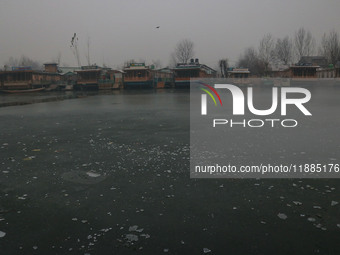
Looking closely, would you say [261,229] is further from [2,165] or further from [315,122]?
[315,122]

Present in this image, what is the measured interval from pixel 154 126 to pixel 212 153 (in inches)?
147

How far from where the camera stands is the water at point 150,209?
2453 millimetres

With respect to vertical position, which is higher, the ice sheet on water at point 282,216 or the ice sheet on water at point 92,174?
the ice sheet on water at point 92,174

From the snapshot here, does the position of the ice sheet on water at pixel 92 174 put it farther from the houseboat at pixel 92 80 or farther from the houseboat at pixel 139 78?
the houseboat at pixel 92 80

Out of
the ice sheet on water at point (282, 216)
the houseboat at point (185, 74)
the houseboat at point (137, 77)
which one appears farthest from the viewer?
the houseboat at point (137, 77)

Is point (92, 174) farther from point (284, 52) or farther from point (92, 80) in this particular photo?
point (284, 52)

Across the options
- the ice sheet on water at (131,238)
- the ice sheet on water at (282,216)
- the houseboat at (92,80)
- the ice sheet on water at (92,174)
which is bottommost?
the ice sheet on water at (131,238)

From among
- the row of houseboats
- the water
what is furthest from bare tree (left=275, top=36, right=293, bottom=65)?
the water

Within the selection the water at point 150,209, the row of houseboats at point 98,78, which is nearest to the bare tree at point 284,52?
the row of houseboats at point 98,78

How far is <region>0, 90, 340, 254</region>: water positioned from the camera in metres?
2.45

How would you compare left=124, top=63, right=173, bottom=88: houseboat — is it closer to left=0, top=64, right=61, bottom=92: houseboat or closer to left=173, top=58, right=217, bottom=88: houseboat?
left=173, top=58, right=217, bottom=88: houseboat

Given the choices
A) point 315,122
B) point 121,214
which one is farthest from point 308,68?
point 121,214

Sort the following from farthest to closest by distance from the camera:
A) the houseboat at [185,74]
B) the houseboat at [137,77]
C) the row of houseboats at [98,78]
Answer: the houseboat at [137,77]
the row of houseboats at [98,78]
the houseboat at [185,74]

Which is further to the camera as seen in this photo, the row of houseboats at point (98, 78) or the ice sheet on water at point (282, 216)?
the row of houseboats at point (98, 78)
